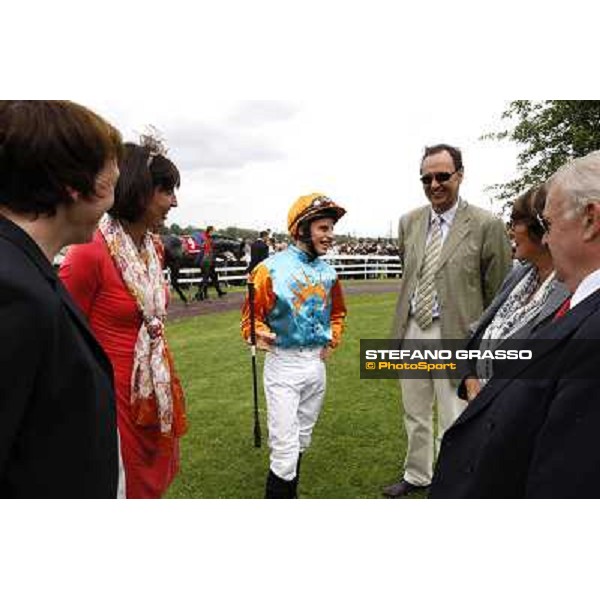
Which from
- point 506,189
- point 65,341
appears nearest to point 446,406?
point 506,189

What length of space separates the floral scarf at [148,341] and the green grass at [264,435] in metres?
1.14

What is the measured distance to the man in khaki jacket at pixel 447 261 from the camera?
2518 millimetres

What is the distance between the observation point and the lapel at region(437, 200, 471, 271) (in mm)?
2533

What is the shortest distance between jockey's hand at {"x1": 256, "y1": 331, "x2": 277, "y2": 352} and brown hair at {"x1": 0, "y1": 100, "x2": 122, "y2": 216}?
60.3 inches

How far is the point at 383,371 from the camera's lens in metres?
2.42

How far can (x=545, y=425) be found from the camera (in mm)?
1120

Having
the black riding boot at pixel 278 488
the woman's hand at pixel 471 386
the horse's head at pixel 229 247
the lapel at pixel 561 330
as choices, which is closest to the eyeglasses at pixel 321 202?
the woman's hand at pixel 471 386

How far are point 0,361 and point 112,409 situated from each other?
315 mm

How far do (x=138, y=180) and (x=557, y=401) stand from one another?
4.72 feet

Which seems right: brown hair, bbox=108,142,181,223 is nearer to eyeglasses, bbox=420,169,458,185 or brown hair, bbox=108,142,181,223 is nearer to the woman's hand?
eyeglasses, bbox=420,169,458,185

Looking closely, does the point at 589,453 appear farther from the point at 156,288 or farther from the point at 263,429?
the point at 263,429

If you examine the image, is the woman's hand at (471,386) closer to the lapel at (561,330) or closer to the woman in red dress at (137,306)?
the lapel at (561,330)

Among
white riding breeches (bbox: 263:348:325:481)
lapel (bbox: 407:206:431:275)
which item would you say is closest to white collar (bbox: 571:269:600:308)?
lapel (bbox: 407:206:431:275)

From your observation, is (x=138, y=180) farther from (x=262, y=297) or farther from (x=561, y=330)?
(x=561, y=330)
